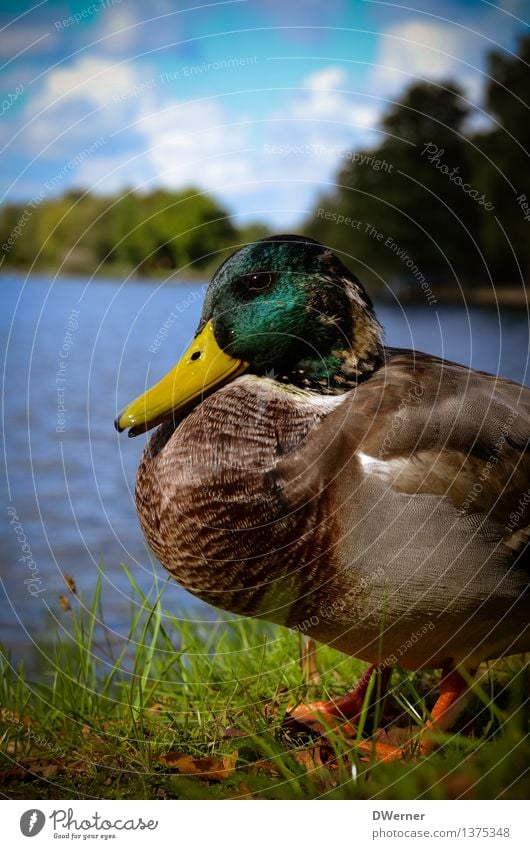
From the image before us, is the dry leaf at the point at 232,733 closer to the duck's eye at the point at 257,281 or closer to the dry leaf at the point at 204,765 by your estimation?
the dry leaf at the point at 204,765

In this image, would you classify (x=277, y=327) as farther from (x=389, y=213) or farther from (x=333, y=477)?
(x=389, y=213)

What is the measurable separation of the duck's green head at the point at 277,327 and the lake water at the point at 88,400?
0.23 m

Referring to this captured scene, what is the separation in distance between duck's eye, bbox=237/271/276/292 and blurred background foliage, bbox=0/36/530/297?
0.55 m

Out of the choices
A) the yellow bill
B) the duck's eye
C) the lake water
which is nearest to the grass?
the lake water

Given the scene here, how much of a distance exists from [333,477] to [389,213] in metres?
1.64

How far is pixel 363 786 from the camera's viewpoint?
2.15 metres

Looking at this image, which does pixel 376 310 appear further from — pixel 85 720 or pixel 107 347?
pixel 107 347

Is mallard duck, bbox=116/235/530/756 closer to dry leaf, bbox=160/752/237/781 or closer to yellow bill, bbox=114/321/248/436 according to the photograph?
yellow bill, bbox=114/321/248/436

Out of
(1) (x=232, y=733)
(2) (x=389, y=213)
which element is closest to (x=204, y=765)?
(1) (x=232, y=733)

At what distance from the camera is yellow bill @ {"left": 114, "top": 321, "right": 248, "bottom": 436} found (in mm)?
2344

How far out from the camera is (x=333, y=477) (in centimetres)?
226

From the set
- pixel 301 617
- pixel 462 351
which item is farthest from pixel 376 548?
pixel 462 351

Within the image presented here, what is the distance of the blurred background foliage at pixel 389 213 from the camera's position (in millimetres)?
3010
